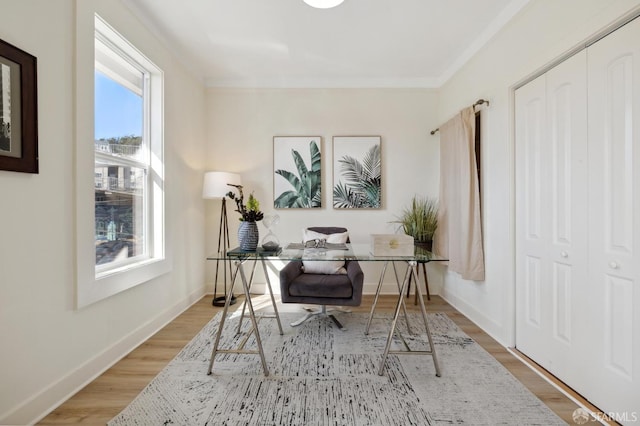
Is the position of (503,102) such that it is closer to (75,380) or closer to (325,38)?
(325,38)

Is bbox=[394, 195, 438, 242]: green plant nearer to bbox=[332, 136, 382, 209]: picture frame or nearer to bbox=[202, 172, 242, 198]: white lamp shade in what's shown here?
bbox=[332, 136, 382, 209]: picture frame

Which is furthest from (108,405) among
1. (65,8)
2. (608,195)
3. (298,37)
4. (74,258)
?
(298,37)

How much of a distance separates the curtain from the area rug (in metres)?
0.80

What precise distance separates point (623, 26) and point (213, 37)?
3076 mm

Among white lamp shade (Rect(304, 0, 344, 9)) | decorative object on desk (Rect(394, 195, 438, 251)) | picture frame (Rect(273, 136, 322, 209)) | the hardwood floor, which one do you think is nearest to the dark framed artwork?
the hardwood floor

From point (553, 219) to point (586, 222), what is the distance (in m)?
0.26

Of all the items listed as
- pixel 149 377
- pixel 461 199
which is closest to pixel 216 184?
pixel 149 377

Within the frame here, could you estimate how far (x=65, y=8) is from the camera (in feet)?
5.82

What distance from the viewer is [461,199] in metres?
3.05

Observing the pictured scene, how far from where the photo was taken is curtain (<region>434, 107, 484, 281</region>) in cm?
288

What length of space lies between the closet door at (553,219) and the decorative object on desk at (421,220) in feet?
3.75

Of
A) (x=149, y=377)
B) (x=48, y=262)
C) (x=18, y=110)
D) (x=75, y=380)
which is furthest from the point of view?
(x=149, y=377)

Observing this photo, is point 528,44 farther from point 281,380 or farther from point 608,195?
point 281,380

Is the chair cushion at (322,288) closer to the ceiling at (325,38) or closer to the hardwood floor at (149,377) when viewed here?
the hardwood floor at (149,377)
